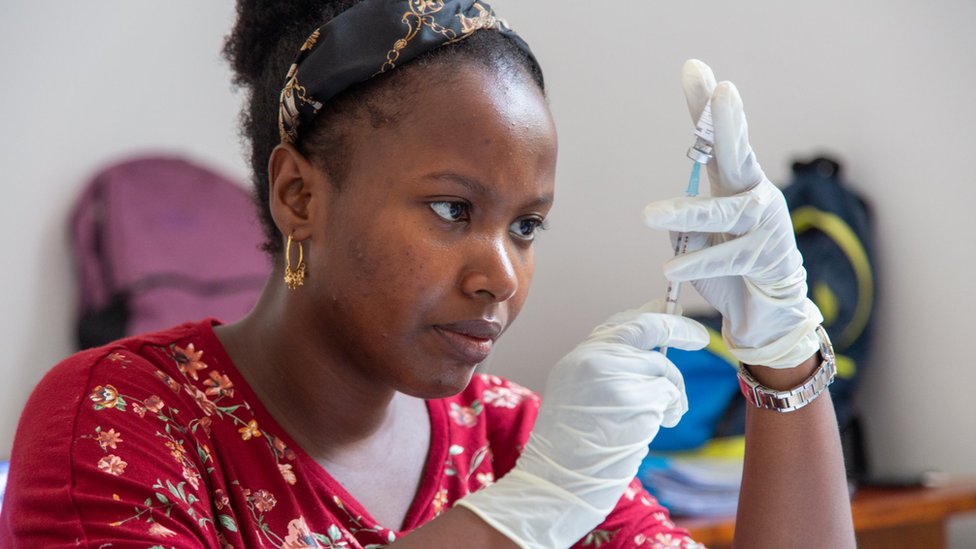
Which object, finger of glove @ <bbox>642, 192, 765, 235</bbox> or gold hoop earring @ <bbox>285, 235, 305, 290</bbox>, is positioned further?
gold hoop earring @ <bbox>285, 235, 305, 290</bbox>

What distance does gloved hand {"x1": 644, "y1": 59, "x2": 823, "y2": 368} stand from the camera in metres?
1.08

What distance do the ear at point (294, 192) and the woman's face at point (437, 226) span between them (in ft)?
0.10

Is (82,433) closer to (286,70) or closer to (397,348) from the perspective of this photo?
(397,348)

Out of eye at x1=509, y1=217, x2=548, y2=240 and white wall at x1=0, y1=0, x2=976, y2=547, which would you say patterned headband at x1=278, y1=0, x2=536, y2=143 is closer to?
eye at x1=509, y1=217, x2=548, y2=240

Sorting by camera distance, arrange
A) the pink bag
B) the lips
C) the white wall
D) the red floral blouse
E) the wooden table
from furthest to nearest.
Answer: the pink bag < the white wall < the wooden table < the lips < the red floral blouse

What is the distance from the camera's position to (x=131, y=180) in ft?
7.88

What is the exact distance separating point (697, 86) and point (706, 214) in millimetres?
146

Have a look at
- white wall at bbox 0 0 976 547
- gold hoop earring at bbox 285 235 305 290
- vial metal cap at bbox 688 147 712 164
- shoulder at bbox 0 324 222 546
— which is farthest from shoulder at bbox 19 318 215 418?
white wall at bbox 0 0 976 547

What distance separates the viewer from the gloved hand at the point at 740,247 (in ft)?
3.54

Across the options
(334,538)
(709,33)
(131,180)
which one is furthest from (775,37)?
(334,538)

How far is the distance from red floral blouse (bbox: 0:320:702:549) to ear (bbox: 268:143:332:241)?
187 mm

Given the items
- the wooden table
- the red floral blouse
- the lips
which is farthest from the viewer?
the wooden table

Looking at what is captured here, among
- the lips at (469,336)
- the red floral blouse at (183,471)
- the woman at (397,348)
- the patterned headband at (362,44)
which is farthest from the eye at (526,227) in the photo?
the red floral blouse at (183,471)

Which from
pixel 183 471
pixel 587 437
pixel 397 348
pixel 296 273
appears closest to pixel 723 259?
pixel 587 437
